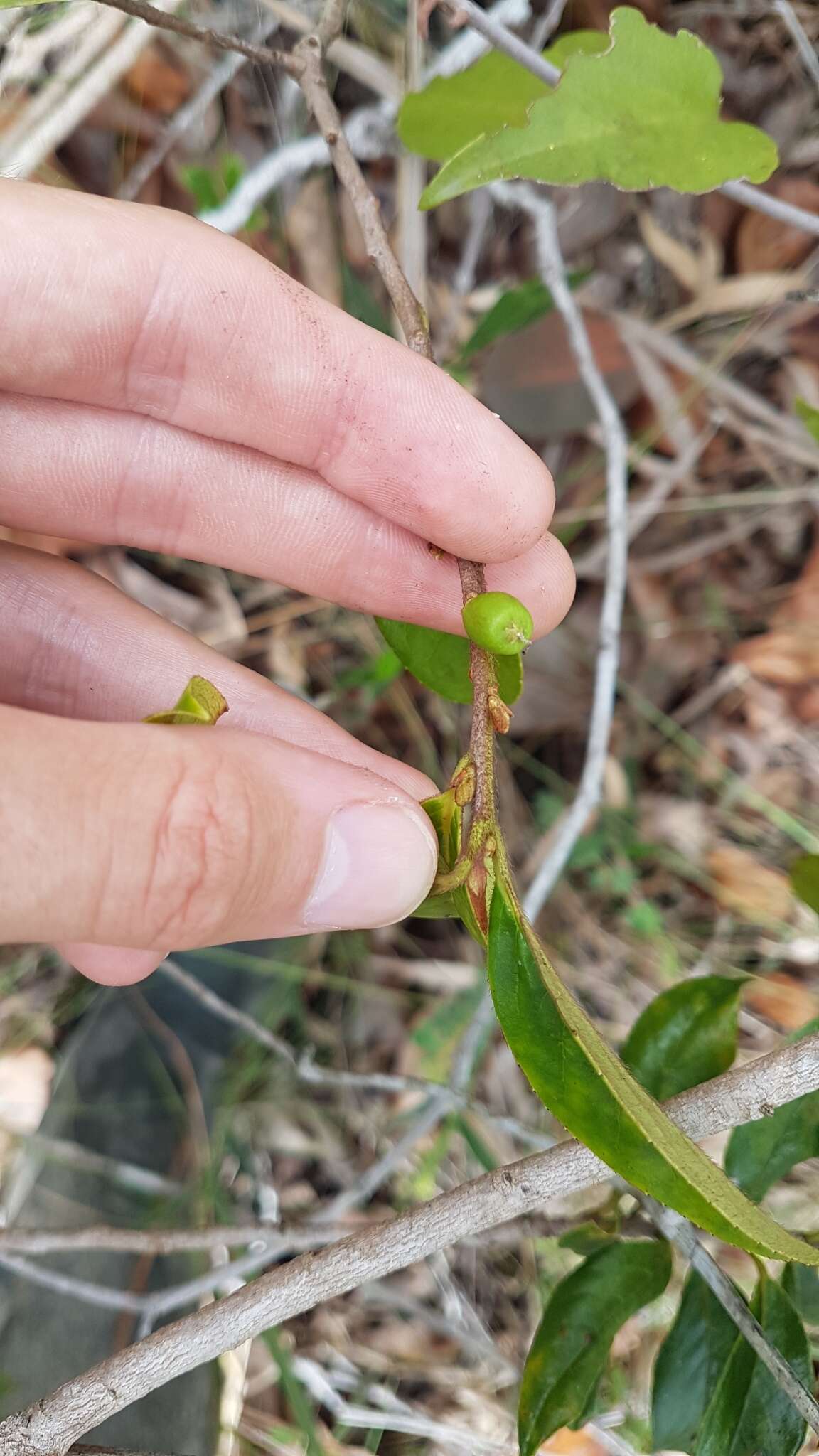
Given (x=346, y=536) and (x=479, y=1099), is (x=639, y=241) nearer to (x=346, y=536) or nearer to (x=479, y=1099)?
(x=346, y=536)

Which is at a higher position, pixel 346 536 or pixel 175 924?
pixel 346 536

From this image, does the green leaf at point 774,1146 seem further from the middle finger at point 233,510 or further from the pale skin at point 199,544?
the middle finger at point 233,510

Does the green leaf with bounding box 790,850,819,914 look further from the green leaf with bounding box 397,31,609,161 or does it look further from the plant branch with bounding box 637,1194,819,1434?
the green leaf with bounding box 397,31,609,161

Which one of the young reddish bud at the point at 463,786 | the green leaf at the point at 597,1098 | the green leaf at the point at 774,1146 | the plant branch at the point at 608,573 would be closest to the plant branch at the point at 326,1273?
the green leaf at the point at 597,1098

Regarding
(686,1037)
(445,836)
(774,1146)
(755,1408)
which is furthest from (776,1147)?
(445,836)

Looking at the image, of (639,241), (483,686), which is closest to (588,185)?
(639,241)
